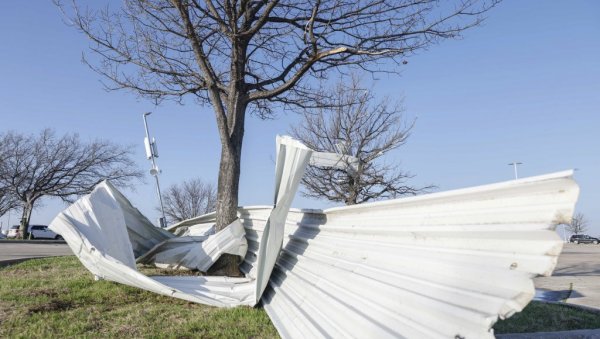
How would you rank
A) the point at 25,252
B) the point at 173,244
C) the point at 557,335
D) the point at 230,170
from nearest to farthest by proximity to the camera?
the point at 557,335, the point at 230,170, the point at 173,244, the point at 25,252

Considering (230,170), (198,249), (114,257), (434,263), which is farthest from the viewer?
(230,170)

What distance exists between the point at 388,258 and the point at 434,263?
A: 1.45 feet

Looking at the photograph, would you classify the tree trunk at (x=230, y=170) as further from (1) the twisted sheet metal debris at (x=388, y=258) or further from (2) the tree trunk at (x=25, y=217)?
(2) the tree trunk at (x=25, y=217)

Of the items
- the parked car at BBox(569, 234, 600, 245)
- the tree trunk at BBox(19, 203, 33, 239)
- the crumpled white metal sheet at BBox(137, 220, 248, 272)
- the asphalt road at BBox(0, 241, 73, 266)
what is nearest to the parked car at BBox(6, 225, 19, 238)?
the tree trunk at BBox(19, 203, 33, 239)

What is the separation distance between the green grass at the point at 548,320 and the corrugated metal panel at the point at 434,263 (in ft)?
6.90

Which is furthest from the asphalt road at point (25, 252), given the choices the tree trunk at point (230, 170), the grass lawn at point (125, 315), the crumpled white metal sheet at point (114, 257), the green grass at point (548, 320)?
the green grass at point (548, 320)

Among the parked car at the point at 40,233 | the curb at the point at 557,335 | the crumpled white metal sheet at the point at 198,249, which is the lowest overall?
the parked car at the point at 40,233

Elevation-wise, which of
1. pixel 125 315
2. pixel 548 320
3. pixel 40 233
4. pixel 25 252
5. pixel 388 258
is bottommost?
pixel 40 233

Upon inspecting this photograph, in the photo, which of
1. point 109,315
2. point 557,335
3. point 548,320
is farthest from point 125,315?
point 548,320

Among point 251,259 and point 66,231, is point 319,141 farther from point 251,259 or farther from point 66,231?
point 66,231

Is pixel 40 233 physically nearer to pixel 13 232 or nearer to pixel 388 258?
pixel 13 232

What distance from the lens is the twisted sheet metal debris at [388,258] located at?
2268 millimetres

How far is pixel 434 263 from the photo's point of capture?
2.73m

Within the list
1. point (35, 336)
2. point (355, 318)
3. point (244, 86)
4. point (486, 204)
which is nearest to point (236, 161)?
point (244, 86)
